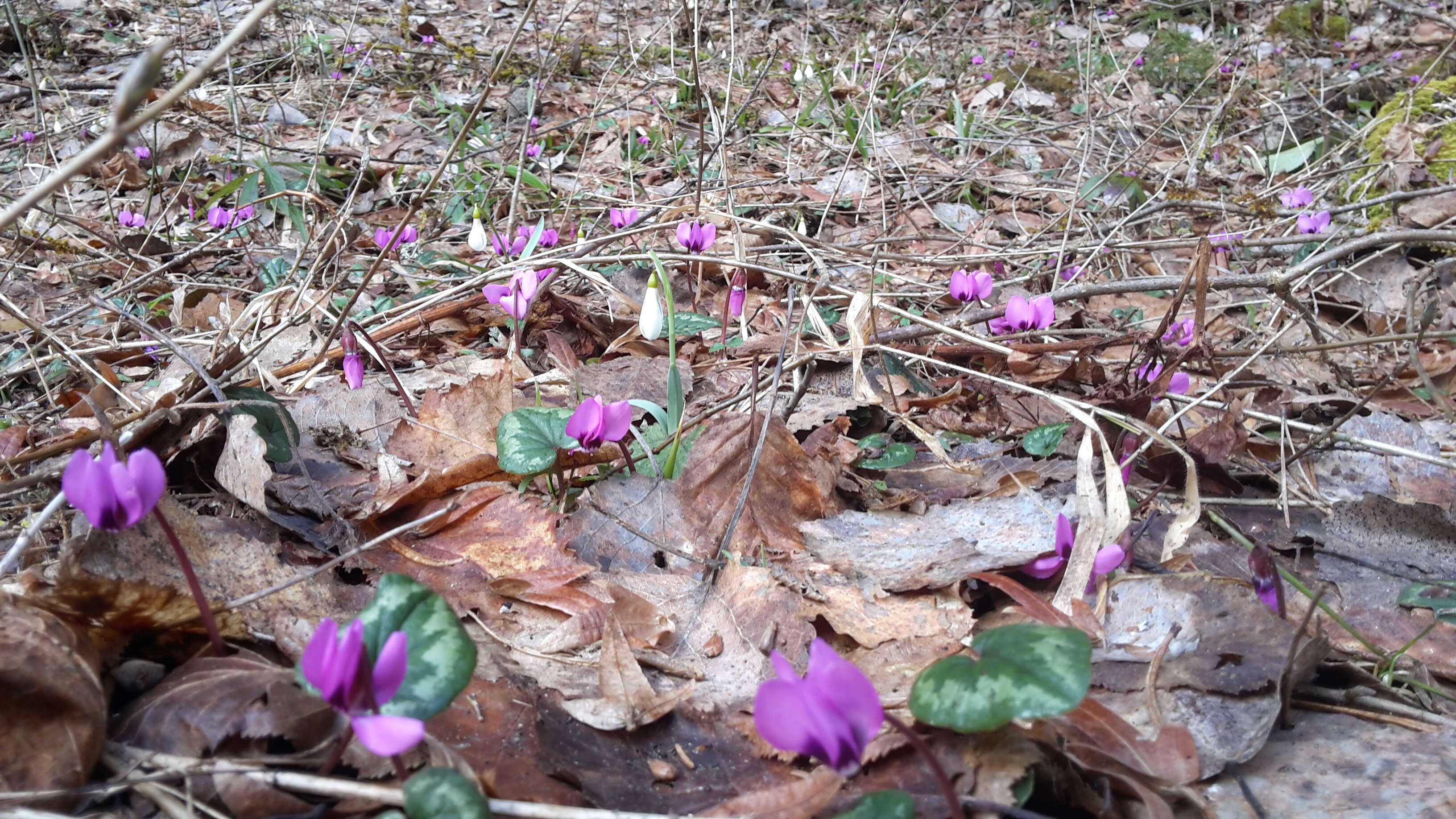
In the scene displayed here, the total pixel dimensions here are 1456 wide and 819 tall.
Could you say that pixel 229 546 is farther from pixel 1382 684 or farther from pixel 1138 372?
pixel 1138 372

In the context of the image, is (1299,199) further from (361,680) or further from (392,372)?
(361,680)

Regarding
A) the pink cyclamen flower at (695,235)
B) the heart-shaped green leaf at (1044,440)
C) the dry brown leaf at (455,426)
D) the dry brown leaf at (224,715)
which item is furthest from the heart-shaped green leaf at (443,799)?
the pink cyclamen flower at (695,235)

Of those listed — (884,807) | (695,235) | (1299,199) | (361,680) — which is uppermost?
(361,680)

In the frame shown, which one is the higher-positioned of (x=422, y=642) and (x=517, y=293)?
(x=422, y=642)

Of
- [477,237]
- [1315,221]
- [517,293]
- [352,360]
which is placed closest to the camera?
[352,360]

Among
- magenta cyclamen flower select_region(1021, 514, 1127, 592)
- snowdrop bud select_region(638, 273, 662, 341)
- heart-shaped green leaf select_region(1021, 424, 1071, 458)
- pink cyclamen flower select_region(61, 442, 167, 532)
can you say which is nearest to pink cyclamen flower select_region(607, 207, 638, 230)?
snowdrop bud select_region(638, 273, 662, 341)

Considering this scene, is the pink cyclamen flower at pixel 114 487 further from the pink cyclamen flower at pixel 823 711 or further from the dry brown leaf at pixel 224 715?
the pink cyclamen flower at pixel 823 711

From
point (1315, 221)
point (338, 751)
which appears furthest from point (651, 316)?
point (1315, 221)
